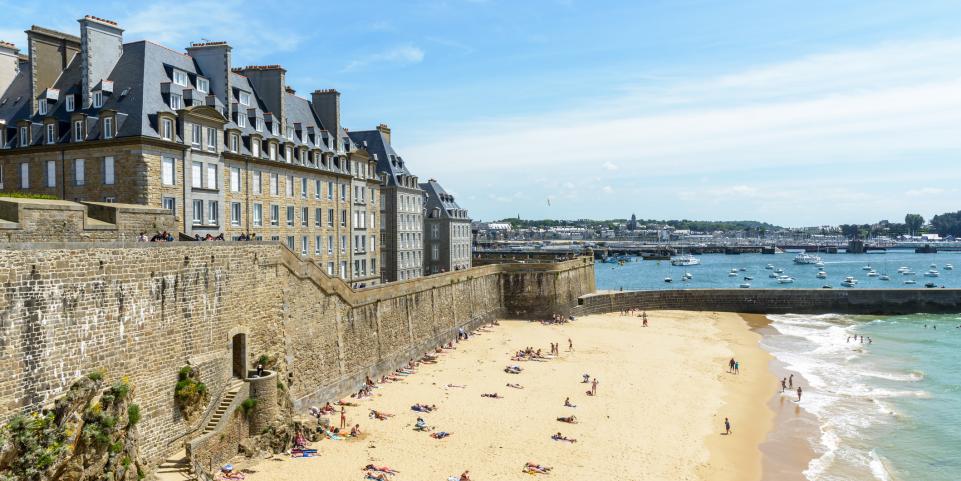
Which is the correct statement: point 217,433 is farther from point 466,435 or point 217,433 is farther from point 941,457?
point 941,457

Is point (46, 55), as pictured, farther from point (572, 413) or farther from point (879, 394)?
point (879, 394)

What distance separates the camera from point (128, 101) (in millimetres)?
30375

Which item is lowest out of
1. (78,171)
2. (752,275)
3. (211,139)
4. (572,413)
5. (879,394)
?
(879,394)

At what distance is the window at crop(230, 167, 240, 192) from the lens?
114 ft

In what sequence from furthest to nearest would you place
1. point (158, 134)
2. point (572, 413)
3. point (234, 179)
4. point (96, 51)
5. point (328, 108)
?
point (328, 108), point (234, 179), point (572, 413), point (96, 51), point (158, 134)

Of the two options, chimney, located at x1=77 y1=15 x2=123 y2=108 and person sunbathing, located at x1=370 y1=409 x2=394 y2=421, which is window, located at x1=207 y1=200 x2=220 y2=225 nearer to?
chimney, located at x1=77 y1=15 x2=123 y2=108

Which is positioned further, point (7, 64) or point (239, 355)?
point (7, 64)

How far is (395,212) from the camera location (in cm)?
5803

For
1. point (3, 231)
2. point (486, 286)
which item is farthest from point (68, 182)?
point (486, 286)

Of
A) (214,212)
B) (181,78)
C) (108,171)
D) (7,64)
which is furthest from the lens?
(7,64)

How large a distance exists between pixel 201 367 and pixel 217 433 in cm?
224

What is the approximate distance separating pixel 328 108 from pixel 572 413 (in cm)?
2925

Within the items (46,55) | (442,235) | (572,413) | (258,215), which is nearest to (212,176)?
(258,215)

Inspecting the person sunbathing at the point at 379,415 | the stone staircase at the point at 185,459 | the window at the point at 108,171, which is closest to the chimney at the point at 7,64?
the window at the point at 108,171
